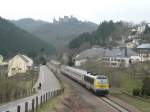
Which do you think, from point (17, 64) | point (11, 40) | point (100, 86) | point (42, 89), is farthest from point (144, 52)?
point (100, 86)

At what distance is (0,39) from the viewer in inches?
6275

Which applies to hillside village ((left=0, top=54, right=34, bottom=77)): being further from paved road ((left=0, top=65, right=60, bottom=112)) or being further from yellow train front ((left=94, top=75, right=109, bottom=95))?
yellow train front ((left=94, top=75, right=109, bottom=95))

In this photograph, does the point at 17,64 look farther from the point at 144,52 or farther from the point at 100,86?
the point at 100,86

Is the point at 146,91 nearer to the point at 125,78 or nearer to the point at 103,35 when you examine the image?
the point at 125,78

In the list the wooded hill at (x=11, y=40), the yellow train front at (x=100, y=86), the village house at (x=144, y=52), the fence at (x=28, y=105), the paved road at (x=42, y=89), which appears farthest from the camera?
the wooded hill at (x=11, y=40)

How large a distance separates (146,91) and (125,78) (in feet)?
92.1

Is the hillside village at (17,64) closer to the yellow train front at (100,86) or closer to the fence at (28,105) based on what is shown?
the yellow train front at (100,86)

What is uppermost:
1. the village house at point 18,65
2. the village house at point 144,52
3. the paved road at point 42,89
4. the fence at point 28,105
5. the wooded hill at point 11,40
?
the wooded hill at point 11,40

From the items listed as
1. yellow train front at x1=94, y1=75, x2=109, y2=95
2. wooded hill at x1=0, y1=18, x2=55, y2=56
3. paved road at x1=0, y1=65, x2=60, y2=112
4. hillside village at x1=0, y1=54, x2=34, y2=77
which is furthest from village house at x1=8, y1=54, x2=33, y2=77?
yellow train front at x1=94, y1=75, x2=109, y2=95

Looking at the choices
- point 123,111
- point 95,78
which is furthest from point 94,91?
point 123,111

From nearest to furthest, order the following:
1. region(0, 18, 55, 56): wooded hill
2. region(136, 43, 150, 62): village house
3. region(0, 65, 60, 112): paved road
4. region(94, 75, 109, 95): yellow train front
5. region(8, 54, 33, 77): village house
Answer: region(0, 65, 60, 112): paved road → region(94, 75, 109, 95): yellow train front → region(8, 54, 33, 77): village house → region(136, 43, 150, 62): village house → region(0, 18, 55, 56): wooded hill

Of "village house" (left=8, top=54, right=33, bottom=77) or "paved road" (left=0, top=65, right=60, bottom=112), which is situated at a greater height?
"village house" (left=8, top=54, right=33, bottom=77)

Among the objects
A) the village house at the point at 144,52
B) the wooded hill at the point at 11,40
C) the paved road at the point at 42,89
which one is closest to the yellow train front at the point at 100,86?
the paved road at the point at 42,89

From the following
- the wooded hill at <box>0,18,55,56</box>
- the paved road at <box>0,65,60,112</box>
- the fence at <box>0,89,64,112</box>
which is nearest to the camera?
the fence at <box>0,89,64,112</box>
